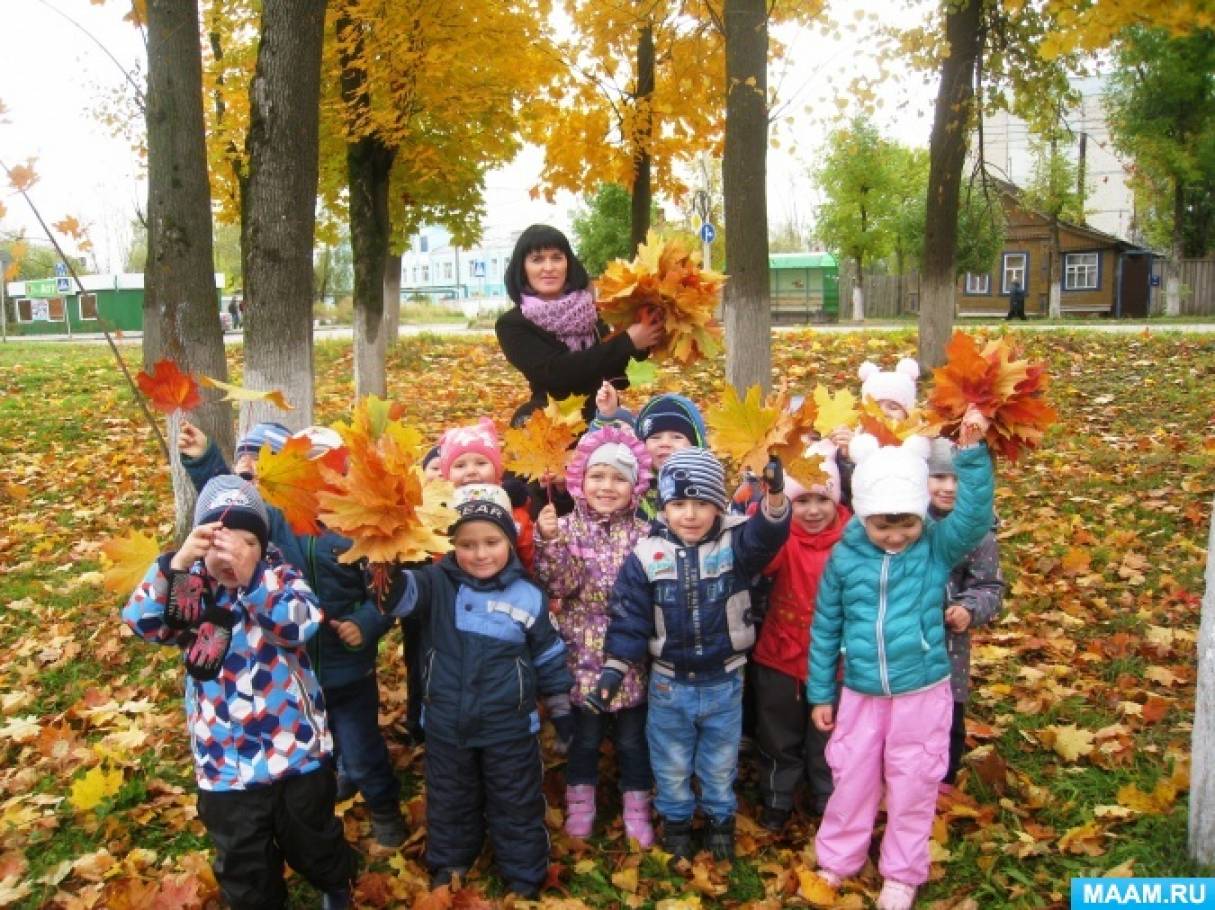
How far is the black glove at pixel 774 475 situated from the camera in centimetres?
292

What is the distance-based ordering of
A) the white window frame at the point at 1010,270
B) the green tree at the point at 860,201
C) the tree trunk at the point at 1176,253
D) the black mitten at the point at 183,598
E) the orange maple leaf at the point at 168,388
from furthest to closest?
the white window frame at the point at 1010,270 < the green tree at the point at 860,201 < the tree trunk at the point at 1176,253 < the orange maple leaf at the point at 168,388 < the black mitten at the point at 183,598

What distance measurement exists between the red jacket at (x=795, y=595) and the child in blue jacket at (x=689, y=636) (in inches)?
5.8

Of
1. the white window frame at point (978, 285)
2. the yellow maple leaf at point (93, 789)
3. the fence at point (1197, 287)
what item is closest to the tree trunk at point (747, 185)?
the yellow maple leaf at point (93, 789)

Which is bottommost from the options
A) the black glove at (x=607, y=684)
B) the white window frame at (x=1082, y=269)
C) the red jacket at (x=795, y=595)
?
the black glove at (x=607, y=684)

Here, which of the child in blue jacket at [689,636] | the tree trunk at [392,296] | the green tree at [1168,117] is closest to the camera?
the child in blue jacket at [689,636]

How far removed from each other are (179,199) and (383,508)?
4.08m

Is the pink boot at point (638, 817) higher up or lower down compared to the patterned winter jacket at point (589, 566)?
lower down

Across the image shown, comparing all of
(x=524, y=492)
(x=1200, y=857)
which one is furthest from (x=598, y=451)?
(x=1200, y=857)

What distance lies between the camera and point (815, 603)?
10.8 ft

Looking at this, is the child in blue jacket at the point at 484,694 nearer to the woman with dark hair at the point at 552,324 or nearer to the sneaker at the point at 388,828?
the sneaker at the point at 388,828

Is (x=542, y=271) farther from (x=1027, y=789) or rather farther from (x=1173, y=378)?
(x=1173, y=378)

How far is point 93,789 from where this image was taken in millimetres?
3744

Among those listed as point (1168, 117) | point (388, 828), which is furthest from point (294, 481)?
point (1168, 117)

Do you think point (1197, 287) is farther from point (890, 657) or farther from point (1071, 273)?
point (890, 657)
